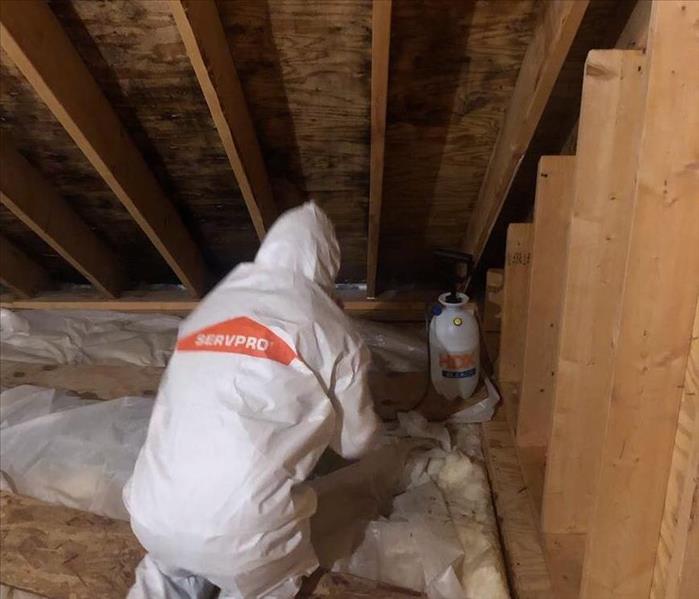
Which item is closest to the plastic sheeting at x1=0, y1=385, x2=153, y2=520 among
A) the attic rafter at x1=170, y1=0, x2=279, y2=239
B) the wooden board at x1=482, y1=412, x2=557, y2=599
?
the attic rafter at x1=170, y1=0, x2=279, y2=239

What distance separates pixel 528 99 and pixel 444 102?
9.7 inches

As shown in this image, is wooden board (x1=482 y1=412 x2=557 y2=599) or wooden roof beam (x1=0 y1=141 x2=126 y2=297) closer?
wooden board (x1=482 y1=412 x2=557 y2=599)

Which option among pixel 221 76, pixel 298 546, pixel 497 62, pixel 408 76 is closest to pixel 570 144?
pixel 497 62

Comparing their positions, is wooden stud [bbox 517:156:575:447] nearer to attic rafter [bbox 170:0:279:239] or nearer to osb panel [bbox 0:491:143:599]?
attic rafter [bbox 170:0:279:239]

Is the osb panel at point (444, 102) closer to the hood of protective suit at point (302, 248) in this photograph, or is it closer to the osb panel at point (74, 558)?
the hood of protective suit at point (302, 248)

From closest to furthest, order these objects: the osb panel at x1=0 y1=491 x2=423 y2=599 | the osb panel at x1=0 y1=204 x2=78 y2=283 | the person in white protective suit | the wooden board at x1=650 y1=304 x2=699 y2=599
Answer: the wooden board at x1=650 y1=304 x2=699 y2=599
the person in white protective suit
the osb panel at x1=0 y1=491 x2=423 y2=599
the osb panel at x1=0 y1=204 x2=78 y2=283

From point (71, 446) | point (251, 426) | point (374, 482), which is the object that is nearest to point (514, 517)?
point (374, 482)

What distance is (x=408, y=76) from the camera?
163cm

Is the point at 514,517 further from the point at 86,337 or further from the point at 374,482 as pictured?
the point at 86,337

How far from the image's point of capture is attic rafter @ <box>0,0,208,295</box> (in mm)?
1363

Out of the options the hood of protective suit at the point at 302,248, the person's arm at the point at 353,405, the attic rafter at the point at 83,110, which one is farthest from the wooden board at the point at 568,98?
the attic rafter at the point at 83,110

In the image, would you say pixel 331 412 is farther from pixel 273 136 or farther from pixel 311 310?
pixel 273 136

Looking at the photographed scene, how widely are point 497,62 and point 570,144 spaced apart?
0.36m

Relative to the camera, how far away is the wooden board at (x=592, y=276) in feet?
3.78
